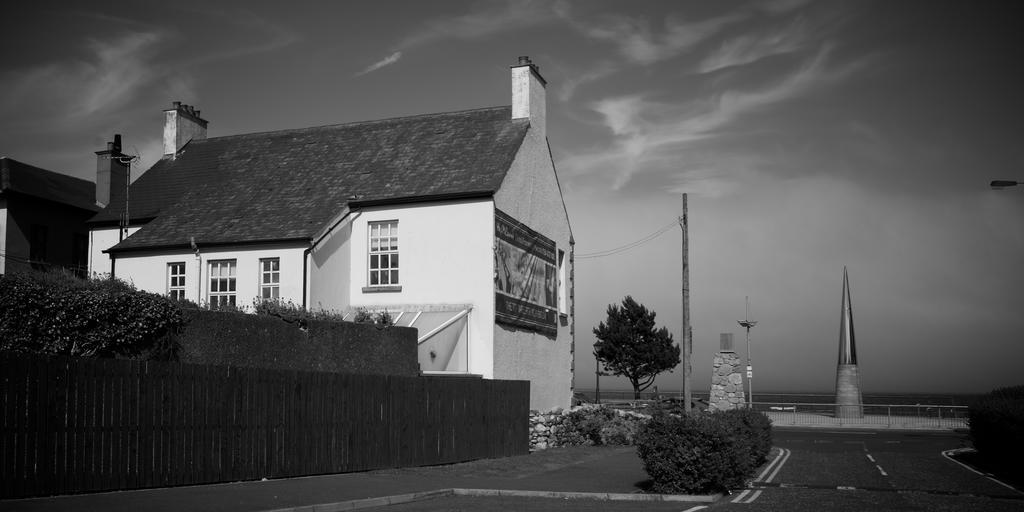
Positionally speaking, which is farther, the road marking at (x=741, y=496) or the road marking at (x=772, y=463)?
the road marking at (x=772, y=463)

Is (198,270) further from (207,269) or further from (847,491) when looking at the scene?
(847,491)

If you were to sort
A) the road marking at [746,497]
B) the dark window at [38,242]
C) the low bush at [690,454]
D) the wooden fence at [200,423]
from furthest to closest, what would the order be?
the dark window at [38,242] → the low bush at [690,454] → the road marking at [746,497] → the wooden fence at [200,423]

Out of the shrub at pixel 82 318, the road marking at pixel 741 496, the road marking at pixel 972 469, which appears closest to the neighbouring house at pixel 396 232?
the shrub at pixel 82 318

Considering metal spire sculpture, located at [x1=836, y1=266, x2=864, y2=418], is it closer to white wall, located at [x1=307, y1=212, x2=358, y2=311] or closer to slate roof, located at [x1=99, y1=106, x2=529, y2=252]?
slate roof, located at [x1=99, y1=106, x2=529, y2=252]

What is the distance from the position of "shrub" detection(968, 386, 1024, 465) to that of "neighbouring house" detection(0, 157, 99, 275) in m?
30.3

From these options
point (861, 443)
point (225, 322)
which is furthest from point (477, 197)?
point (861, 443)

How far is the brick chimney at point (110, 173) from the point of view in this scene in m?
36.7

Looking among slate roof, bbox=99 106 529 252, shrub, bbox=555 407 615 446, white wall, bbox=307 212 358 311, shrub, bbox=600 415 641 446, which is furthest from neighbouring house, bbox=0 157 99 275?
shrub, bbox=600 415 641 446

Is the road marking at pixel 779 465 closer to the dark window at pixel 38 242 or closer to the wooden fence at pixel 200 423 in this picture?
the wooden fence at pixel 200 423

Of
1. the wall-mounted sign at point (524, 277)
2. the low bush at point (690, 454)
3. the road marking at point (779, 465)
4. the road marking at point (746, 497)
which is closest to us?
the road marking at point (746, 497)

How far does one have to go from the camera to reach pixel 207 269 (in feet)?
100

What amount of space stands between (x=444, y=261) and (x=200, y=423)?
1387cm

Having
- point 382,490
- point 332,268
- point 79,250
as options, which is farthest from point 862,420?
point 79,250

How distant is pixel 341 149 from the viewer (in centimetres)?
3506
